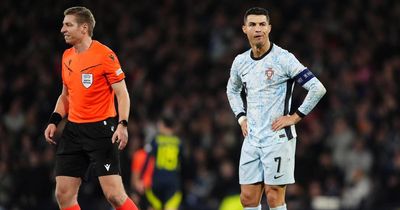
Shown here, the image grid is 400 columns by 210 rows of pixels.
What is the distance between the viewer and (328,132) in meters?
16.3

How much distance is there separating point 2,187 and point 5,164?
41cm

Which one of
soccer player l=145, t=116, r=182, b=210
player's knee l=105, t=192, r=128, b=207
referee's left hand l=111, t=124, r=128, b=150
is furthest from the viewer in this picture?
soccer player l=145, t=116, r=182, b=210

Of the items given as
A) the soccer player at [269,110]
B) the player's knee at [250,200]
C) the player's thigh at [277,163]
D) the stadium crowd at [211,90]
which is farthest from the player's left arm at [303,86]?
the stadium crowd at [211,90]

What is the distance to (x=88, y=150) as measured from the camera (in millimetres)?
8281

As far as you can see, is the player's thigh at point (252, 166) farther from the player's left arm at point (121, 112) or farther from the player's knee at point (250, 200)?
the player's left arm at point (121, 112)

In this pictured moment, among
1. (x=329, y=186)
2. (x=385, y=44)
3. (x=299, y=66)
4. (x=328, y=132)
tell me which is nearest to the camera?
(x=299, y=66)

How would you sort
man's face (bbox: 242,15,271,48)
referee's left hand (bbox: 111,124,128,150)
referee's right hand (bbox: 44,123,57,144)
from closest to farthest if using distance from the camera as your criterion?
referee's left hand (bbox: 111,124,128,150) → man's face (bbox: 242,15,271,48) → referee's right hand (bbox: 44,123,57,144)

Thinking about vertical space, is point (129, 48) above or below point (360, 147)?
above

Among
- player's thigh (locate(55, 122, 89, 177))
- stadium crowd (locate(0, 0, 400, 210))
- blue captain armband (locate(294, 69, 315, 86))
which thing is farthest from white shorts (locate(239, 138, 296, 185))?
stadium crowd (locate(0, 0, 400, 210))

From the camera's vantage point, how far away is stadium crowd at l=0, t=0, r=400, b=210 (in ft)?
50.3

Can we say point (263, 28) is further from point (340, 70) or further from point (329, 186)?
point (340, 70)

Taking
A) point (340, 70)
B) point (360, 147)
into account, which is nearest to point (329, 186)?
point (360, 147)

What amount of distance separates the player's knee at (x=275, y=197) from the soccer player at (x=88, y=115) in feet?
3.96

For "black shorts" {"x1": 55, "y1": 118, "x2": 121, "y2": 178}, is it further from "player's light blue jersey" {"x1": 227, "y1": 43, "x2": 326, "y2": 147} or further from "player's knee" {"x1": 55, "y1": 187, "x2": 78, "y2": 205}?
"player's light blue jersey" {"x1": 227, "y1": 43, "x2": 326, "y2": 147}
